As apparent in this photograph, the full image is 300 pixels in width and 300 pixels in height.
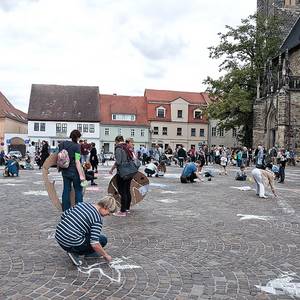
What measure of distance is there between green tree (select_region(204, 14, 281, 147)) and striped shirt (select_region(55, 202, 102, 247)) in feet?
136

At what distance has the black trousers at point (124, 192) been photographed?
973 centimetres

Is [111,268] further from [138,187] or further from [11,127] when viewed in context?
[11,127]

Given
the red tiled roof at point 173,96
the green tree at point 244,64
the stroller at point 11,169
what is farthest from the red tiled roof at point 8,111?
the stroller at point 11,169

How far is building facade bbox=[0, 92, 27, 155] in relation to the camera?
66.8m

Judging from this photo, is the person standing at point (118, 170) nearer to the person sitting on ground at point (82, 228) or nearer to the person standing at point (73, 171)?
the person standing at point (73, 171)

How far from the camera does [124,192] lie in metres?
9.79

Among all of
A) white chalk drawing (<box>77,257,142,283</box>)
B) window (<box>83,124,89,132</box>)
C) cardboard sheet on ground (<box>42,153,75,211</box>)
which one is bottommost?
white chalk drawing (<box>77,257,142,283</box>)

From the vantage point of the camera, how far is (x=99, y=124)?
69.6 metres

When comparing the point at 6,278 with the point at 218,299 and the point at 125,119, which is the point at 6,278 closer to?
the point at 218,299

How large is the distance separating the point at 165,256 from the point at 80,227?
1379mm

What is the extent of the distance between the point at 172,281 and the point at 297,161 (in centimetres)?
3646

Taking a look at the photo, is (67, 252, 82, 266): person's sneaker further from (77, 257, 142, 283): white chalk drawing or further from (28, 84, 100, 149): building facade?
(28, 84, 100, 149): building facade

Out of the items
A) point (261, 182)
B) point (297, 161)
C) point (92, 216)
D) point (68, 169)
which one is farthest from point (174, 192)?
point (297, 161)

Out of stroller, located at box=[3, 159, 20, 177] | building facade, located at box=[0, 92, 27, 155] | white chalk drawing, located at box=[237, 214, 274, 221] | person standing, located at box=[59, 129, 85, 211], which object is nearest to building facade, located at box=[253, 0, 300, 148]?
stroller, located at box=[3, 159, 20, 177]
